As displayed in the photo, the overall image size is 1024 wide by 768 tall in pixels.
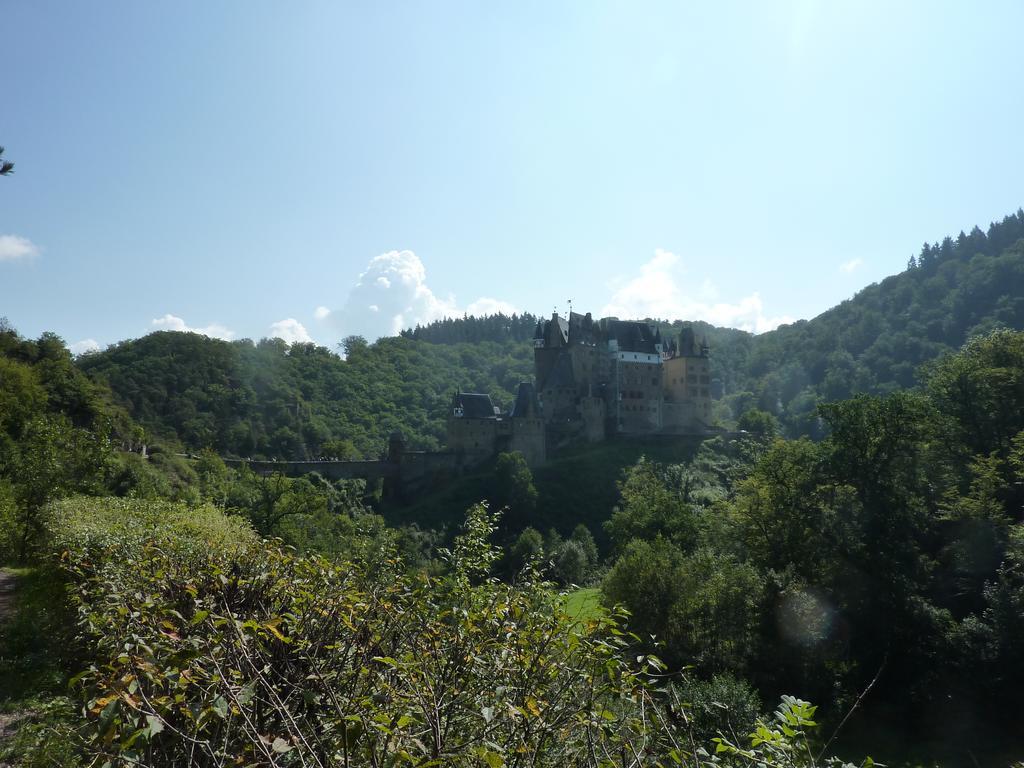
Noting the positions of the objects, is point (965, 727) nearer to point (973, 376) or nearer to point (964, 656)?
point (964, 656)

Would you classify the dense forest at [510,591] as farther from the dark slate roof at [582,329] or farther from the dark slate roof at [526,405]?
the dark slate roof at [582,329]

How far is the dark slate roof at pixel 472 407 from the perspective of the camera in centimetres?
6669

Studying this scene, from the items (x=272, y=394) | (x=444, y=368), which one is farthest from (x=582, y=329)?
(x=444, y=368)

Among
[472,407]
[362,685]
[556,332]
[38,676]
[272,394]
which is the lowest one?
[38,676]

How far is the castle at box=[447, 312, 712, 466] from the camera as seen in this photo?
2623 inches

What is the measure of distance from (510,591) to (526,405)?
60.6 meters

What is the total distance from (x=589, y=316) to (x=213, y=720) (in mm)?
73359

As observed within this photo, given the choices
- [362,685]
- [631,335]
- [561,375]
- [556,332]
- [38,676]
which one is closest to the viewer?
[362,685]

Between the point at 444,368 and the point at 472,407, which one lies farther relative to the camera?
the point at 444,368

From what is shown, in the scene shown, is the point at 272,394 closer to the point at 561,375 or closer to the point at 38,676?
the point at 561,375

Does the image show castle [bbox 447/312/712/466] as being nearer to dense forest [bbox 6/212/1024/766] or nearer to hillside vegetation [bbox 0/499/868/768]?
dense forest [bbox 6/212/1024/766]

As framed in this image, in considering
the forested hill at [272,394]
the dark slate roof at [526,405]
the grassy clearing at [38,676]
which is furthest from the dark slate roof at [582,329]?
the grassy clearing at [38,676]

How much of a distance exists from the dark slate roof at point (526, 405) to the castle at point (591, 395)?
0.32ft

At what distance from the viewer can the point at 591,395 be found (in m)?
71.9
